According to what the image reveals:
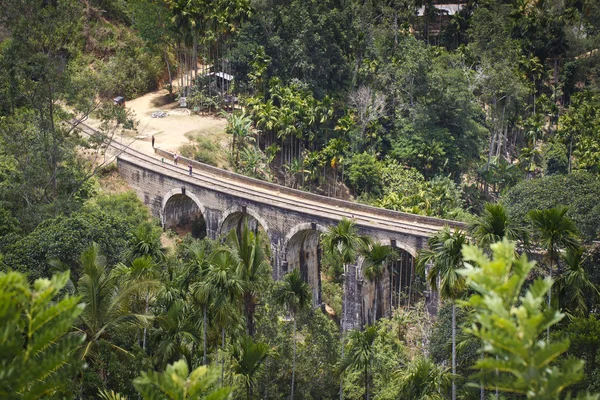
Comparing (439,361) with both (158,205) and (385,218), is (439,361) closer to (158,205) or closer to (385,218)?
(385,218)

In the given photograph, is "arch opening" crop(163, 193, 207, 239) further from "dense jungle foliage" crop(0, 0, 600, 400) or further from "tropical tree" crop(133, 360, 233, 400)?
"tropical tree" crop(133, 360, 233, 400)

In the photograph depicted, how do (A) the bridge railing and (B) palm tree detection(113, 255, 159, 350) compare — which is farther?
(A) the bridge railing

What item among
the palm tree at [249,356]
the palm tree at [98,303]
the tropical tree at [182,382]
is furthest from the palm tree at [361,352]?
the tropical tree at [182,382]

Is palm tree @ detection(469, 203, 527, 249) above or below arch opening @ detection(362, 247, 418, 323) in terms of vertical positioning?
above

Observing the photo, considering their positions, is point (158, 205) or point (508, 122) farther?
point (508, 122)

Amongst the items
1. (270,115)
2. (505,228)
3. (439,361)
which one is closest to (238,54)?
(270,115)

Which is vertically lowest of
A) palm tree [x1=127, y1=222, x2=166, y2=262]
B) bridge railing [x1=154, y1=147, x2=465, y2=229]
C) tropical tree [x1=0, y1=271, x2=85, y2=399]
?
bridge railing [x1=154, y1=147, x2=465, y2=229]

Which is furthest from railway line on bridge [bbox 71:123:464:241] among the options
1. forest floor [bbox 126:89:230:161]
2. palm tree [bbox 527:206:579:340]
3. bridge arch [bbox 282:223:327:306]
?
palm tree [bbox 527:206:579:340]
